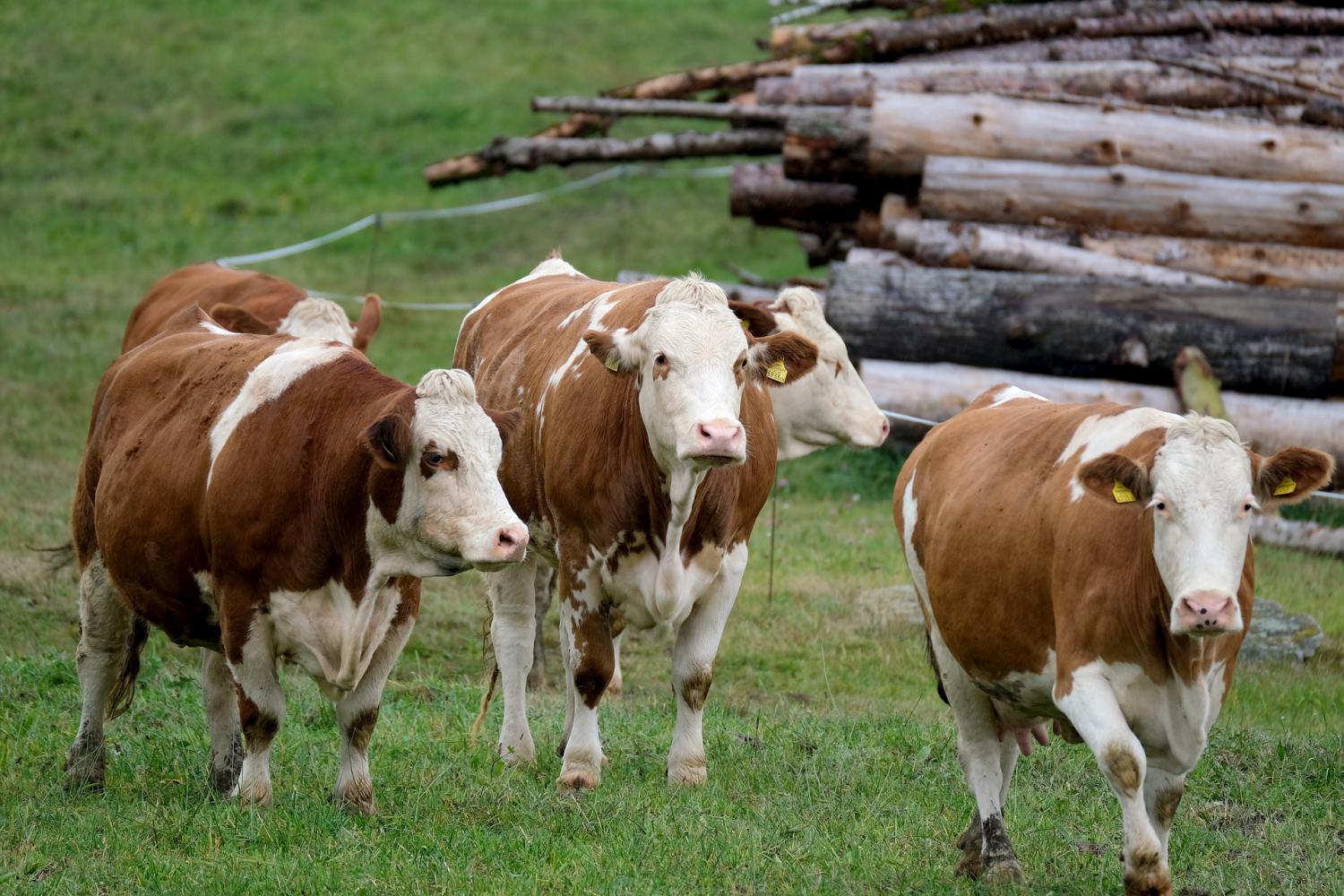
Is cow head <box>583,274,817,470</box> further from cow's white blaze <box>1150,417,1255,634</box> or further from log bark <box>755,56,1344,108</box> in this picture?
log bark <box>755,56,1344,108</box>

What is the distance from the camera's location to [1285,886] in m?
5.39

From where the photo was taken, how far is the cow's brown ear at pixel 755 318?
8.14m

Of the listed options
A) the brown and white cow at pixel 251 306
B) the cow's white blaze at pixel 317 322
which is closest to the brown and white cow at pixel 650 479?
the brown and white cow at pixel 251 306

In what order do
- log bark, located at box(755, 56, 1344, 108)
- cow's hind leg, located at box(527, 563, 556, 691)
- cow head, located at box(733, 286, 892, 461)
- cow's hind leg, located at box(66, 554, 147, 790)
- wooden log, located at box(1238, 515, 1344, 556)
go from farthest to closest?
log bark, located at box(755, 56, 1344, 108) → wooden log, located at box(1238, 515, 1344, 556) → cow head, located at box(733, 286, 892, 461) → cow's hind leg, located at box(527, 563, 556, 691) → cow's hind leg, located at box(66, 554, 147, 790)

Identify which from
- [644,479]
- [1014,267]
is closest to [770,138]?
[1014,267]

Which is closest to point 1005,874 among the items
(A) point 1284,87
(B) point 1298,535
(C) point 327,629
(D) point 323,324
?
(C) point 327,629

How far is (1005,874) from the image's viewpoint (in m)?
5.34

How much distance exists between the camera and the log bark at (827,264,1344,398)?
1168 centimetres

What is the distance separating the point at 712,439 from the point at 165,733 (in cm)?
312

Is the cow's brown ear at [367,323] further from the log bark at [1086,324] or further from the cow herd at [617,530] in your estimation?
the log bark at [1086,324]

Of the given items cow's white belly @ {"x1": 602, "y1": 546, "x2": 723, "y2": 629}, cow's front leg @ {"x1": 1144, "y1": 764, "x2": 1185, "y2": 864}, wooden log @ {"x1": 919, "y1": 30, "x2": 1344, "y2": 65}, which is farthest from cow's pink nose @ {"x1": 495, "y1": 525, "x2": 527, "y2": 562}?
wooden log @ {"x1": 919, "y1": 30, "x2": 1344, "y2": 65}

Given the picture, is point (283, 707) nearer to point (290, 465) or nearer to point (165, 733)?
point (290, 465)

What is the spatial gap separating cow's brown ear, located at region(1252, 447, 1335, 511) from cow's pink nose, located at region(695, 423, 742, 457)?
175cm

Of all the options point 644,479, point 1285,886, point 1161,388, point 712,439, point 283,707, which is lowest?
point 1161,388
